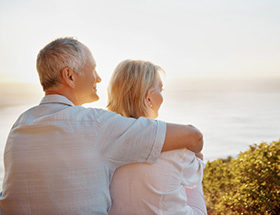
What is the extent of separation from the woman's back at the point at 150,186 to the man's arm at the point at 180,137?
0.07m

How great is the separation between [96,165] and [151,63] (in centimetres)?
80

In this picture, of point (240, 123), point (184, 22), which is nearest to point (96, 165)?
point (184, 22)

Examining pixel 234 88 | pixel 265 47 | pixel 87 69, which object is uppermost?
pixel 87 69

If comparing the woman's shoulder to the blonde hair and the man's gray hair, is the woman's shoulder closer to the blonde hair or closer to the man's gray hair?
the blonde hair

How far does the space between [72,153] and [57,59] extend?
56cm

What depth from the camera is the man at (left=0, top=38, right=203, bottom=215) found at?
1624 mm

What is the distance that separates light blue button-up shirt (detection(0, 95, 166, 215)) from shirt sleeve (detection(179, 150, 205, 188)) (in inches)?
10.7

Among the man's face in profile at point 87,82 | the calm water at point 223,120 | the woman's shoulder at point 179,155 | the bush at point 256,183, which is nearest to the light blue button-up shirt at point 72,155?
the woman's shoulder at point 179,155

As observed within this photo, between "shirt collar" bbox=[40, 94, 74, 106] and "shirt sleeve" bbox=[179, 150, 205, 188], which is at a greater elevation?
"shirt collar" bbox=[40, 94, 74, 106]

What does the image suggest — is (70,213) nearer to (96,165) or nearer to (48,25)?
(96,165)

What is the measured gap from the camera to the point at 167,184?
1.80 m

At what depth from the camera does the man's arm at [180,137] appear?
1706 millimetres

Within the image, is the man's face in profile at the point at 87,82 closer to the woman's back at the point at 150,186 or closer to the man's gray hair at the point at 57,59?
the man's gray hair at the point at 57,59

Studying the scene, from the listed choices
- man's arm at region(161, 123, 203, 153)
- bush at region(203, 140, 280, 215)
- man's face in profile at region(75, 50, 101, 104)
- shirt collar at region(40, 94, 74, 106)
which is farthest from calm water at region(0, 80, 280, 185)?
shirt collar at region(40, 94, 74, 106)
